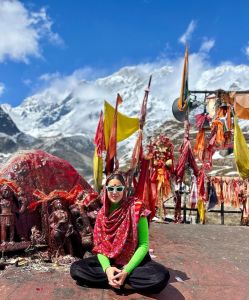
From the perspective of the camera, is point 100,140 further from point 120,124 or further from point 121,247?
point 121,247

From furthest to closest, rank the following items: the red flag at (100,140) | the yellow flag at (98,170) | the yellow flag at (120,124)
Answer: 1. the yellow flag at (98,170)
2. the red flag at (100,140)
3. the yellow flag at (120,124)

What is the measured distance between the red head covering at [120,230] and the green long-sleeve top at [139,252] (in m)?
0.06

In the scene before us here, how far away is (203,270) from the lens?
22.5 ft

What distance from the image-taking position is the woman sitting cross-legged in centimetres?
518

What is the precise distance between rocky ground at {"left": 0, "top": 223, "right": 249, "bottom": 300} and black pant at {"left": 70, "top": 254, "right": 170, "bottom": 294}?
0.15 metres

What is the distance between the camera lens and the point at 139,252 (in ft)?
17.2

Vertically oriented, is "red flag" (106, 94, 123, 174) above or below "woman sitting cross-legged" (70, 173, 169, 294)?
above

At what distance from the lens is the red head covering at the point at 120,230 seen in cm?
533

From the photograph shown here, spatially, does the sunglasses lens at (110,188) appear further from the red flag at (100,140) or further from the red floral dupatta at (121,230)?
the red flag at (100,140)

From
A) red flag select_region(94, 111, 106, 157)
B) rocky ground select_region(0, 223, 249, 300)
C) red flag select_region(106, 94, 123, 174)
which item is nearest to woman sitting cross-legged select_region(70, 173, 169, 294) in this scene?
rocky ground select_region(0, 223, 249, 300)

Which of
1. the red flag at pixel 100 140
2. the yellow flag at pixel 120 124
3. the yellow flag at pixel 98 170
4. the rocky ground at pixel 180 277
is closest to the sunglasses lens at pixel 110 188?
the rocky ground at pixel 180 277

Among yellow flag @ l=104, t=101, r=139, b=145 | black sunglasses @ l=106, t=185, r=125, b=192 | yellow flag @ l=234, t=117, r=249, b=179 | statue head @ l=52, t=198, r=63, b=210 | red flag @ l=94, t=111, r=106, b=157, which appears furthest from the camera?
yellow flag @ l=234, t=117, r=249, b=179

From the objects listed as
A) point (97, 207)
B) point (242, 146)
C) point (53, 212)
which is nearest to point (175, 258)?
point (97, 207)

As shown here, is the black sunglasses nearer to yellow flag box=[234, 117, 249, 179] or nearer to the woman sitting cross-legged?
the woman sitting cross-legged
